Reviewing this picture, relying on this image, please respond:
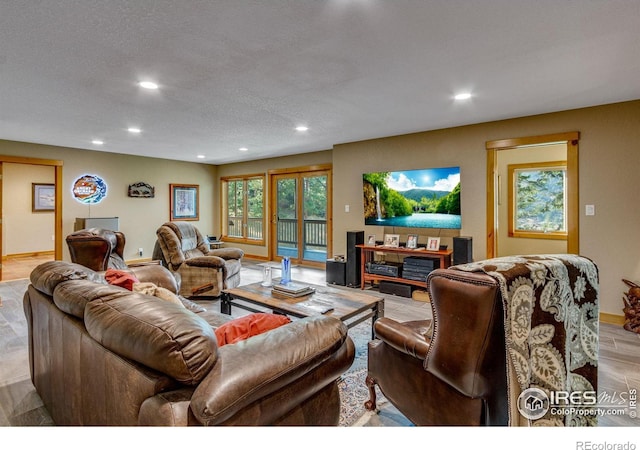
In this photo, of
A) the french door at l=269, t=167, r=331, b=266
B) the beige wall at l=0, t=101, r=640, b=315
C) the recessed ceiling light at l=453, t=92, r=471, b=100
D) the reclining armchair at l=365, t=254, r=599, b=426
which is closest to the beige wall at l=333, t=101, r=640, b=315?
the beige wall at l=0, t=101, r=640, b=315

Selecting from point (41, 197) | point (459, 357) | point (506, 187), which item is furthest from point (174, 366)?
point (41, 197)

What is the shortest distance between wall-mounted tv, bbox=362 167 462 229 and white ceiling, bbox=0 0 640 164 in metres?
0.76

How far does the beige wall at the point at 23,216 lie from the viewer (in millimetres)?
7449

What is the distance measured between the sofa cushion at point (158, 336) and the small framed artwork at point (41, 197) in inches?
346

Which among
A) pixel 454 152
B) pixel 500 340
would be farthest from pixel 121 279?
pixel 454 152

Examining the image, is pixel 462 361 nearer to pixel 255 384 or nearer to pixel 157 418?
pixel 255 384

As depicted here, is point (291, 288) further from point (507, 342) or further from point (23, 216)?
point (23, 216)

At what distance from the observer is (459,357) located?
1370mm

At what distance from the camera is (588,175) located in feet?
11.9

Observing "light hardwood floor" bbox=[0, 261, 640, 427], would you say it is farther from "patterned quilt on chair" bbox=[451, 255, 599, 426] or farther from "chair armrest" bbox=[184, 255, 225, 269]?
"chair armrest" bbox=[184, 255, 225, 269]

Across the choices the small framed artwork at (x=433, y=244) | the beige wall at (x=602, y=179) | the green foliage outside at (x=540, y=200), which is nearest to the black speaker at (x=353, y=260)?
the small framed artwork at (x=433, y=244)

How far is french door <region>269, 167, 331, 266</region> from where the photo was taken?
6684mm
